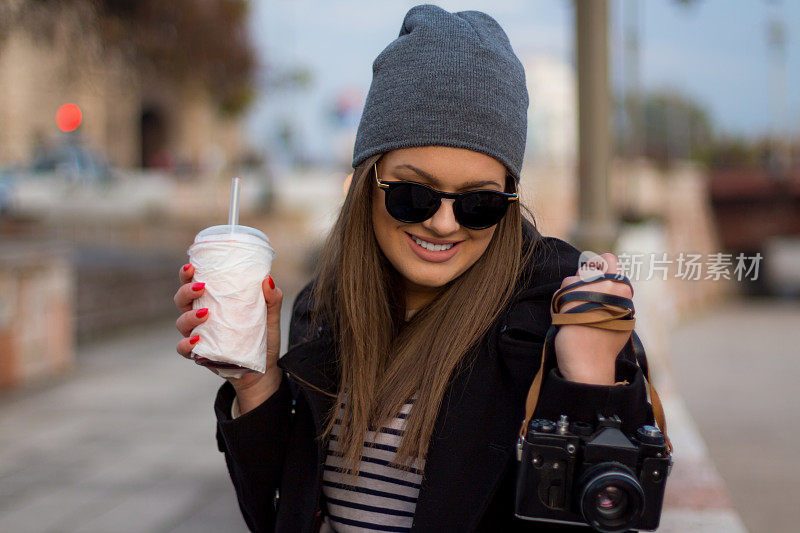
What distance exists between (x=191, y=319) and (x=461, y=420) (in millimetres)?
578

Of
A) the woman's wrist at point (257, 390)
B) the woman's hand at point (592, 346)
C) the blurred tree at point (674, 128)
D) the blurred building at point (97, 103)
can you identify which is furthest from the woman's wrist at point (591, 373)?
the blurred tree at point (674, 128)

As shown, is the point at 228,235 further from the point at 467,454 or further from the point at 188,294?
the point at 467,454

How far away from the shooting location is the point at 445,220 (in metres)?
1.58

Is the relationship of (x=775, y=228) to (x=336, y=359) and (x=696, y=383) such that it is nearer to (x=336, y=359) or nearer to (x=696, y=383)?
(x=696, y=383)

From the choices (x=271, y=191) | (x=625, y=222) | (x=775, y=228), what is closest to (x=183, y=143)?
(x=271, y=191)

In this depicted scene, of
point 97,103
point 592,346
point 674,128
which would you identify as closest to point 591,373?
point 592,346

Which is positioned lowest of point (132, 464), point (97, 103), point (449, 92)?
point (132, 464)

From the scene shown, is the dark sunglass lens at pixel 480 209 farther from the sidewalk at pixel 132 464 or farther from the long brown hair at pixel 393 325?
the sidewalk at pixel 132 464

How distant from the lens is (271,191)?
79.0 ft

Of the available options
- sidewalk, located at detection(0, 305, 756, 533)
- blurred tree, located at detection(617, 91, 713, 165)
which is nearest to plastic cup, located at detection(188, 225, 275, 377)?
sidewalk, located at detection(0, 305, 756, 533)

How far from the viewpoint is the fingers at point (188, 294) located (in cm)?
153

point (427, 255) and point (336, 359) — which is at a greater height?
point (427, 255)

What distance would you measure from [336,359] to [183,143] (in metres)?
41.4

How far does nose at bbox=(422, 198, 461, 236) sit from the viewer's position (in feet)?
5.17
